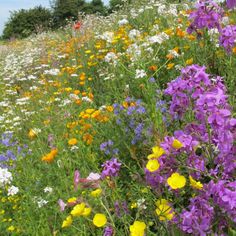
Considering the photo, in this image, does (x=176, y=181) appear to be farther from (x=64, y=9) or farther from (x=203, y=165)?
(x=64, y=9)

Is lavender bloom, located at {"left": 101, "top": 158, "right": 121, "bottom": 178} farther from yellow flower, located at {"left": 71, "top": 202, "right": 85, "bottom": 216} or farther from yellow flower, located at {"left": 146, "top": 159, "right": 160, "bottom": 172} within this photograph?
yellow flower, located at {"left": 146, "top": 159, "right": 160, "bottom": 172}

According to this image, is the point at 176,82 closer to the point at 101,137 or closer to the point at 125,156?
the point at 125,156

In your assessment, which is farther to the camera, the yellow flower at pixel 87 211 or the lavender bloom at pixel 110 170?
the lavender bloom at pixel 110 170

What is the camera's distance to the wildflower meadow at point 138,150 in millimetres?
1487

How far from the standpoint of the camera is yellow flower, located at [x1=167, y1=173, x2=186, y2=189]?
4.57 feet

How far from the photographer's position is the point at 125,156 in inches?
121

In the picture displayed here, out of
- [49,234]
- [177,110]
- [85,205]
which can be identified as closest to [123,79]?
[49,234]

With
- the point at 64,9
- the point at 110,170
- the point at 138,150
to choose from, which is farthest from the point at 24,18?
the point at 110,170

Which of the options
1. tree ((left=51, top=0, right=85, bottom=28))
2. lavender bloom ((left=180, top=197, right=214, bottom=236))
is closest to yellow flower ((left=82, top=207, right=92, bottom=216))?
lavender bloom ((left=180, top=197, right=214, bottom=236))

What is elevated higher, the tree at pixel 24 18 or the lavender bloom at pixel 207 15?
the lavender bloom at pixel 207 15

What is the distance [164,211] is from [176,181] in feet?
0.47

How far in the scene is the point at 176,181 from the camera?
1.41 meters

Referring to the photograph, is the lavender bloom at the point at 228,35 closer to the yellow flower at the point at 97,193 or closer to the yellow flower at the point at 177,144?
the yellow flower at the point at 177,144

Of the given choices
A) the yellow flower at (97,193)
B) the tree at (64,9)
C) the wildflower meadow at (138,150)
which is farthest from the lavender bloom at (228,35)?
the tree at (64,9)
